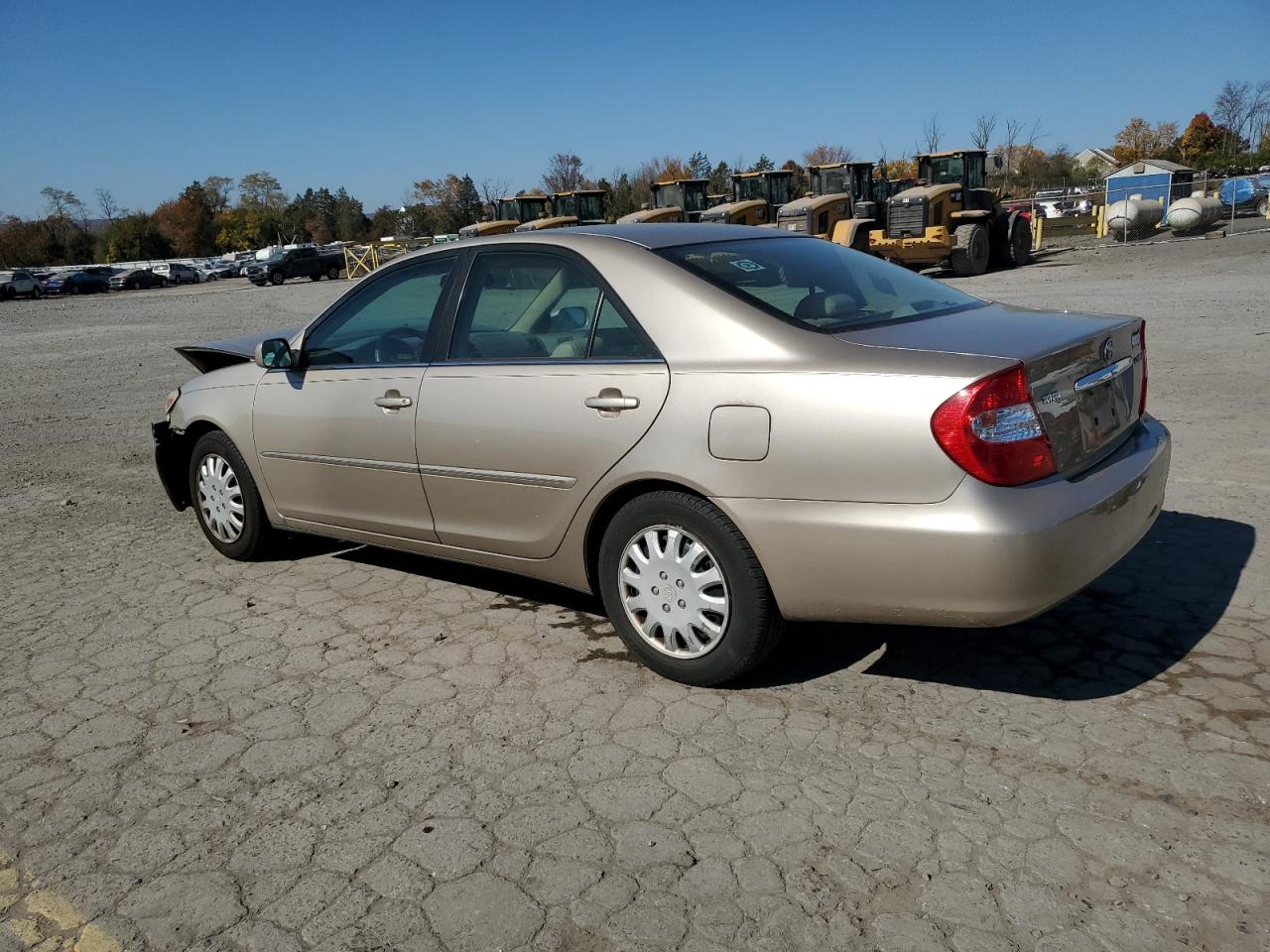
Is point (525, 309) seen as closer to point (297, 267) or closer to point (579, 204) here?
point (579, 204)

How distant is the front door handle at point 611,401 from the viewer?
3.65 m

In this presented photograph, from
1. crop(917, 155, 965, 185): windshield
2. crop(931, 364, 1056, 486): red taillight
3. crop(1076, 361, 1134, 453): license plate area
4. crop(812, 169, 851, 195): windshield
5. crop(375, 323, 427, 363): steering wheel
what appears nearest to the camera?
crop(931, 364, 1056, 486): red taillight

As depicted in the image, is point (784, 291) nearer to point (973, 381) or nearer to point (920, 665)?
point (973, 381)

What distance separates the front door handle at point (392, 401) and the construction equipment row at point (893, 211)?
19.1 m

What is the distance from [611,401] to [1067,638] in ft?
6.45

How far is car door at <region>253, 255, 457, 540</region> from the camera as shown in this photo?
14.6 feet

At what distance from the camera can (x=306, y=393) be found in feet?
16.0

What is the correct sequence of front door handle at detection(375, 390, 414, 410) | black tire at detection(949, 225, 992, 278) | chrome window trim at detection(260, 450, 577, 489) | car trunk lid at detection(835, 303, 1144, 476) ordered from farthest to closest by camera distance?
black tire at detection(949, 225, 992, 278) < front door handle at detection(375, 390, 414, 410) < chrome window trim at detection(260, 450, 577, 489) < car trunk lid at detection(835, 303, 1144, 476)

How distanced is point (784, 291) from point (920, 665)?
1468mm

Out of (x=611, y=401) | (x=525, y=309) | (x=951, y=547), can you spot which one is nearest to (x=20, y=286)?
(x=525, y=309)

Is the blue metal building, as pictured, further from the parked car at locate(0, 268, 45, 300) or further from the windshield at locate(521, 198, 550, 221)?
the parked car at locate(0, 268, 45, 300)

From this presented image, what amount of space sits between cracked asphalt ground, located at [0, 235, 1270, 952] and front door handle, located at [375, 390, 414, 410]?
38.1 inches

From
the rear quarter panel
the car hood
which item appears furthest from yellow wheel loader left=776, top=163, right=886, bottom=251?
the rear quarter panel

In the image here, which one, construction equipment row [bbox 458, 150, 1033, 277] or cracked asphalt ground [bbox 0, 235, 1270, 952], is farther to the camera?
construction equipment row [bbox 458, 150, 1033, 277]
